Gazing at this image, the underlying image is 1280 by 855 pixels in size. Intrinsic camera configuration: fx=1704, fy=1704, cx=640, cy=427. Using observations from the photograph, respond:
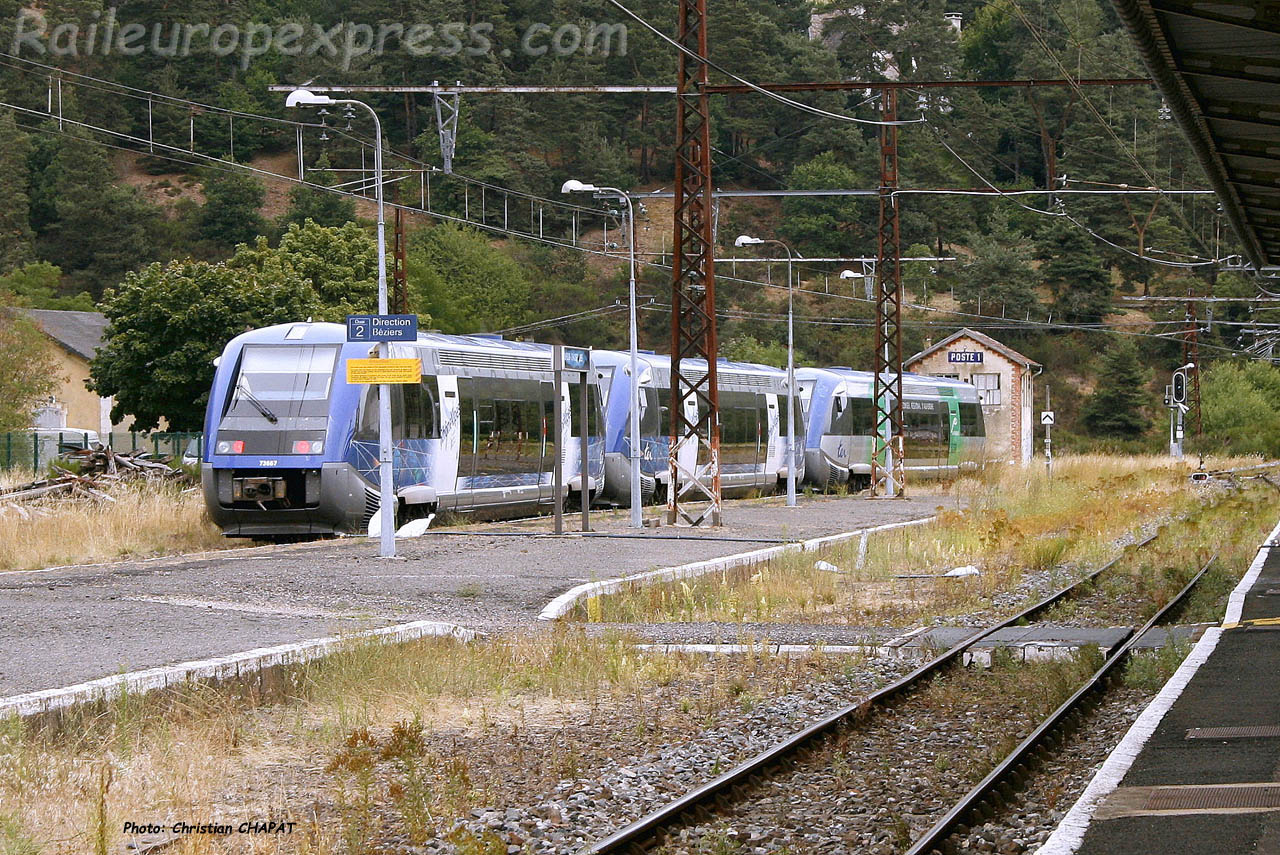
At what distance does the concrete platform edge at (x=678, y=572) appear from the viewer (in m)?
17.3

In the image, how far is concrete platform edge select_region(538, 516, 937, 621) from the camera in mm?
17312

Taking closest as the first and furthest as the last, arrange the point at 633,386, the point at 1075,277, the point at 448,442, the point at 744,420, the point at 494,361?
the point at 448,442 → the point at 494,361 → the point at 633,386 → the point at 744,420 → the point at 1075,277

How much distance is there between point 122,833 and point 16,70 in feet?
341

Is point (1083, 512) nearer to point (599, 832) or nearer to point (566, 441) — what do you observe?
point (566, 441)

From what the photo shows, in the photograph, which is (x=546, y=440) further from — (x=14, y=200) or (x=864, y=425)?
(x=14, y=200)

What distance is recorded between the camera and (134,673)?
37.4ft

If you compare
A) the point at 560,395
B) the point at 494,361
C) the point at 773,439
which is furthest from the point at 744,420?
the point at 560,395

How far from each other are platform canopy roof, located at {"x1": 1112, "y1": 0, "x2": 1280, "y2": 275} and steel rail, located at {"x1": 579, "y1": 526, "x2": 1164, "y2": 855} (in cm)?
461

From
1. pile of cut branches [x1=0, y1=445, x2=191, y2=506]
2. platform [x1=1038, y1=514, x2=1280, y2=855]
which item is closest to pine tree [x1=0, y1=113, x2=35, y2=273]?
pile of cut branches [x1=0, y1=445, x2=191, y2=506]

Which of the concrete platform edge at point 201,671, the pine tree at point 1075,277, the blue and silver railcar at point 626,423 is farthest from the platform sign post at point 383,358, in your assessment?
the pine tree at point 1075,277

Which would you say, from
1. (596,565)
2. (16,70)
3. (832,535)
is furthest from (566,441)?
(16,70)

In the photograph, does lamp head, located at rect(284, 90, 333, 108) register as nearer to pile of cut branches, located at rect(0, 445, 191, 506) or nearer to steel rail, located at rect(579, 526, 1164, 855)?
pile of cut branches, located at rect(0, 445, 191, 506)

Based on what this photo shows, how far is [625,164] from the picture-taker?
113 meters

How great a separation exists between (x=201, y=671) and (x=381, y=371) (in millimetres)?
9910
